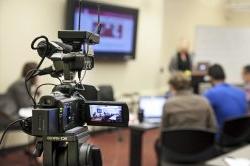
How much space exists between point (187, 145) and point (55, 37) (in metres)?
2.20

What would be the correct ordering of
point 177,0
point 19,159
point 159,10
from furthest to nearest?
point 177,0, point 159,10, point 19,159

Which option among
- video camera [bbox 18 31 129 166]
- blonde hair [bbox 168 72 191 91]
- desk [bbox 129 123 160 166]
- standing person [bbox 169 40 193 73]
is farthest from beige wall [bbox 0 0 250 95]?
blonde hair [bbox 168 72 191 91]

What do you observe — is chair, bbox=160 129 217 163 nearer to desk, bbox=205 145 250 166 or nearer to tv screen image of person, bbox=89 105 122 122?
desk, bbox=205 145 250 166

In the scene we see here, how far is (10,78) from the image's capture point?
5.16 meters

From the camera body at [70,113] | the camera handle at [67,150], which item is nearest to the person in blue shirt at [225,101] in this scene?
the camera body at [70,113]

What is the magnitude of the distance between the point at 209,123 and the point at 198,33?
523 centimetres

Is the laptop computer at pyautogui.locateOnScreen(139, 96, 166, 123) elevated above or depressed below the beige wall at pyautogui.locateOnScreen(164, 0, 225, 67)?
below

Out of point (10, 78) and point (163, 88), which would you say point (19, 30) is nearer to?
point (10, 78)

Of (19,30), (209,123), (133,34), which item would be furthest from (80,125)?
(133,34)

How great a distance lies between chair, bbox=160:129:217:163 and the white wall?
0.97 m

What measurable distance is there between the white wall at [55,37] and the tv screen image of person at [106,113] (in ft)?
7.78

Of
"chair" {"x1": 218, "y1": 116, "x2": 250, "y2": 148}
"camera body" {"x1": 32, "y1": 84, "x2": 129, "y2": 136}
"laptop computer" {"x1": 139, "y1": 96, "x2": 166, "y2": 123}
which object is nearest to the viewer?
"camera body" {"x1": 32, "y1": 84, "x2": 129, "y2": 136}

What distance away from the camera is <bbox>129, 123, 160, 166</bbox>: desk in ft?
12.0

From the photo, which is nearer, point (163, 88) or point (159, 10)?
point (159, 10)
